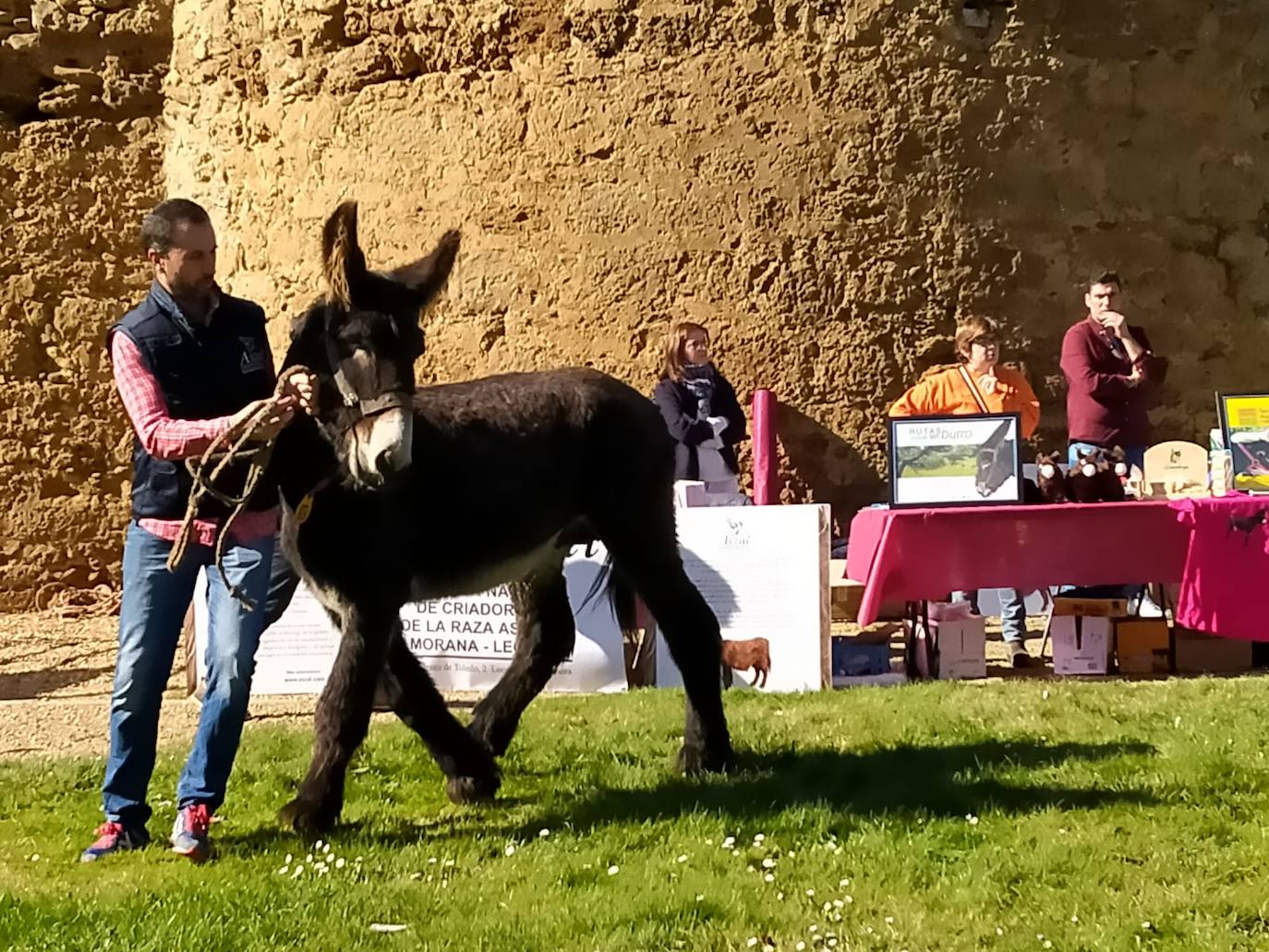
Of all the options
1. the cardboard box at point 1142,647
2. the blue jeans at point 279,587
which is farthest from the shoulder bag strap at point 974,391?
the blue jeans at point 279,587

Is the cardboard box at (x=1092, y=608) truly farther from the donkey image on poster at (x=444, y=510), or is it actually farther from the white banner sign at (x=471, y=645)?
the donkey image on poster at (x=444, y=510)

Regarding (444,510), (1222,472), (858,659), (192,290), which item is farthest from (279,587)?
(1222,472)

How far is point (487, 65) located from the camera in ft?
33.2

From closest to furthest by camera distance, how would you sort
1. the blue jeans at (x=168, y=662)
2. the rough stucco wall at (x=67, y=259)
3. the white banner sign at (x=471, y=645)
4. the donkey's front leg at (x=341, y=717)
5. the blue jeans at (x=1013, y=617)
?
the blue jeans at (x=168, y=662)
the donkey's front leg at (x=341, y=717)
the white banner sign at (x=471, y=645)
the blue jeans at (x=1013, y=617)
the rough stucco wall at (x=67, y=259)

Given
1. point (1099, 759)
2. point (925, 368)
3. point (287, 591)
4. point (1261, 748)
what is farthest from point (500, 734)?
point (925, 368)

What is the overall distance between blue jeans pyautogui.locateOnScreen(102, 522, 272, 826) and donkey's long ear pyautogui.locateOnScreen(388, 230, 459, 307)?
3.10ft

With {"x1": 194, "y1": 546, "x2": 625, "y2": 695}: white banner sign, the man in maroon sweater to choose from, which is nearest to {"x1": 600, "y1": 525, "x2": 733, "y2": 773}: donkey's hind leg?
{"x1": 194, "y1": 546, "x2": 625, "y2": 695}: white banner sign

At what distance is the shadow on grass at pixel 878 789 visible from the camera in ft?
14.3

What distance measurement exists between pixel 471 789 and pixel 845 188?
20.3 ft

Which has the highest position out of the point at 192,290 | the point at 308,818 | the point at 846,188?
the point at 846,188

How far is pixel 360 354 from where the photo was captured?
3.88 meters

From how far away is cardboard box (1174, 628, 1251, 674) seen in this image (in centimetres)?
727

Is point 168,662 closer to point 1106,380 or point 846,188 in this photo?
point 1106,380

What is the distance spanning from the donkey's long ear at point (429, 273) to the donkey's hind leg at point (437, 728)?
123cm
